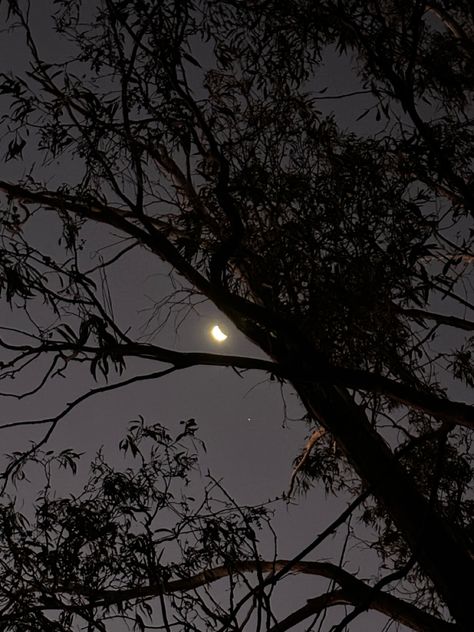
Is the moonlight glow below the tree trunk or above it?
above

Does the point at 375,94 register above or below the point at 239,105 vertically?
below

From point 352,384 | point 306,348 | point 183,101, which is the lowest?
point 352,384

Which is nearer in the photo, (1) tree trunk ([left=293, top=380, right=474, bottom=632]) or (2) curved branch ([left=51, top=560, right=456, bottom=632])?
(1) tree trunk ([left=293, top=380, right=474, bottom=632])

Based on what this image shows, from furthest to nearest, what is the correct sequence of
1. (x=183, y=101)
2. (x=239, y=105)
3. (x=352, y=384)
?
(x=239, y=105), (x=183, y=101), (x=352, y=384)

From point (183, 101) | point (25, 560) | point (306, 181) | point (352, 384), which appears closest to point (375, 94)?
point (306, 181)

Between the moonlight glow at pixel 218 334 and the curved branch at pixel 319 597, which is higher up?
the moonlight glow at pixel 218 334

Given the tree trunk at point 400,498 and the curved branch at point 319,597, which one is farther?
the curved branch at point 319,597

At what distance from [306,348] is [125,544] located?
1.98 m

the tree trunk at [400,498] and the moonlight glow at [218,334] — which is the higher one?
the moonlight glow at [218,334]

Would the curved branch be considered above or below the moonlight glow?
below

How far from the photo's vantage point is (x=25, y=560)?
167 inches

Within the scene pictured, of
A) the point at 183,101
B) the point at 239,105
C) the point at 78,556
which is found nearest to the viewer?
the point at 183,101

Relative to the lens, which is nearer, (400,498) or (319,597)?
(400,498)

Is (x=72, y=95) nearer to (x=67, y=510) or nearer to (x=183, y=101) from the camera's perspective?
(x=183, y=101)
